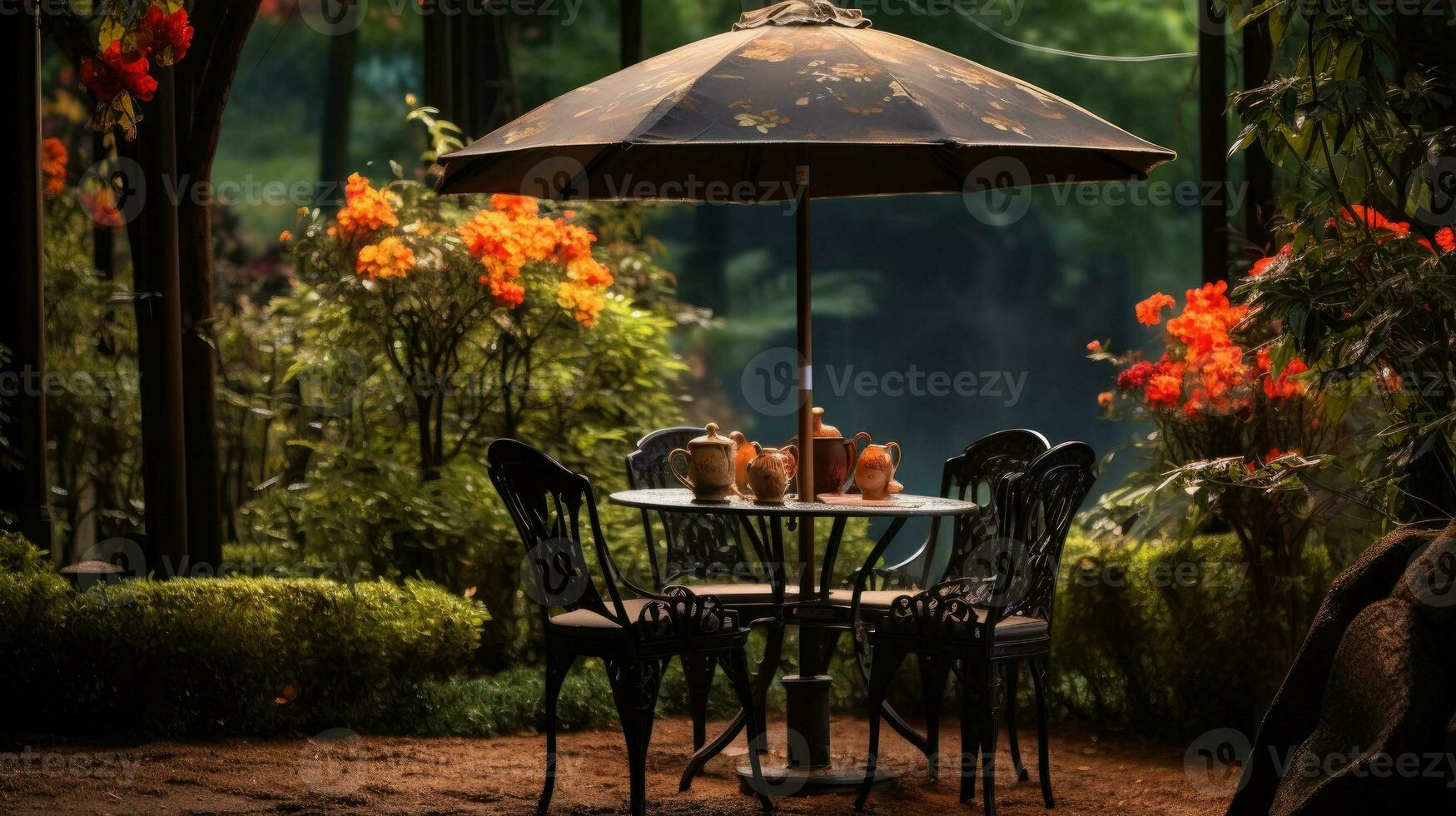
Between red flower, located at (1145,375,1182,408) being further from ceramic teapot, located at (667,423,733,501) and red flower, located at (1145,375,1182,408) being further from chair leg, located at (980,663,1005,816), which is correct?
ceramic teapot, located at (667,423,733,501)

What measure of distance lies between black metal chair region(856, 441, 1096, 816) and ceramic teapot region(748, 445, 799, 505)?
45cm

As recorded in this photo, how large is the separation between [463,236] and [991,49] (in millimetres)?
Result: 2547

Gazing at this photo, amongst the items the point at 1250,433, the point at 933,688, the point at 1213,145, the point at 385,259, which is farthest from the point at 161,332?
the point at 1213,145

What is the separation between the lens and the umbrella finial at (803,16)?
4.40 m

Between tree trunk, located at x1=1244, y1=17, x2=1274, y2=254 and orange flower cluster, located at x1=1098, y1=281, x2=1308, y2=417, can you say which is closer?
orange flower cluster, located at x1=1098, y1=281, x2=1308, y2=417

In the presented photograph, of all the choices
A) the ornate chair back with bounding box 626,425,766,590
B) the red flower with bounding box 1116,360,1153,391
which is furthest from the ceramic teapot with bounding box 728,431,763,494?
the red flower with bounding box 1116,360,1153,391

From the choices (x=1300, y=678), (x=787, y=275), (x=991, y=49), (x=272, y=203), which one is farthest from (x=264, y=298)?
(x=1300, y=678)

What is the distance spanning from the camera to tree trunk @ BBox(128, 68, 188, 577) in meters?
5.14

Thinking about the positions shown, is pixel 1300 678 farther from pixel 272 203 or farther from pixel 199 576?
pixel 272 203

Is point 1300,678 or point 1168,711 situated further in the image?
point 1168,711

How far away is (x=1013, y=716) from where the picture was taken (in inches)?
182

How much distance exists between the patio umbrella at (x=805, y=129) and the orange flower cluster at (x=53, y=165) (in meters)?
3.28

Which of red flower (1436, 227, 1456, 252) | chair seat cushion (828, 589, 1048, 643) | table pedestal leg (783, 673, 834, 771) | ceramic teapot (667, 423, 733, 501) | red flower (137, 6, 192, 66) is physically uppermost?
red flower (137, 6, 192, 66)

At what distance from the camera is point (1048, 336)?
21.8ft
